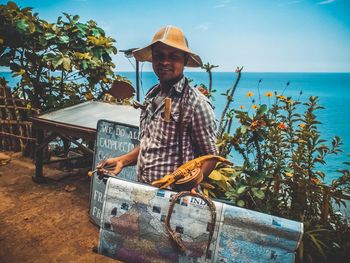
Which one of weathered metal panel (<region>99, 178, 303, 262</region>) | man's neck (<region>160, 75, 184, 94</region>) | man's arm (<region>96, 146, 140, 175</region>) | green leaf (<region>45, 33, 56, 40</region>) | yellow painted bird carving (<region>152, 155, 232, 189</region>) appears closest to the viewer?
weathered metal panel (<region>99, 178, 303, 262</region>)

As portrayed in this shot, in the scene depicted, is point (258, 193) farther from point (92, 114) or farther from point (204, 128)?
point (92, 114)

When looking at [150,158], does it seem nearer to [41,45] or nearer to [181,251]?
[181,251]

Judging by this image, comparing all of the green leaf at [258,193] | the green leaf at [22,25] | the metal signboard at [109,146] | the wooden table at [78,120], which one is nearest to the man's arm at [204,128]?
the green leaf at [258,193]

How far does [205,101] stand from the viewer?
1.55 meters

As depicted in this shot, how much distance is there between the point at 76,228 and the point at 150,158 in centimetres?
227

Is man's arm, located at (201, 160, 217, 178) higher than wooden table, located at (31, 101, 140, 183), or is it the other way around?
man's arm, located at (201, 160, 217, 178)

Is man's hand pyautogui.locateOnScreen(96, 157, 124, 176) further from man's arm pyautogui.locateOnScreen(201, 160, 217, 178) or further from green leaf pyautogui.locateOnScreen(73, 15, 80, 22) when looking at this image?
green leaf pyautogui.locateOnScreen(73, 15, 80, 22)

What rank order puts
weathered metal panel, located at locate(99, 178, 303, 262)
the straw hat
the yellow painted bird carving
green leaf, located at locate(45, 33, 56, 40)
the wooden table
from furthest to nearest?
green leaf, located at locate(45, 33, 56, 40) → the wooden table → the straw hat → the yellow painted bird carving → weathered metal panel, located at locate(99, 178, 303, 262)

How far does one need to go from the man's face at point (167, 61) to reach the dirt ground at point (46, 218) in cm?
223

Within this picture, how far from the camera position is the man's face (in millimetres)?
1639

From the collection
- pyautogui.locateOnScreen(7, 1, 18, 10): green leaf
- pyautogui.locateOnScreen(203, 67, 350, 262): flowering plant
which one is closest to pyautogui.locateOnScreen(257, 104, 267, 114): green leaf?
pyautogui.locateOnScreen(203, 67, 350, 262): flowering plant

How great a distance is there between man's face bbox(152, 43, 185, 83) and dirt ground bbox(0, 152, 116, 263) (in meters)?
2.23

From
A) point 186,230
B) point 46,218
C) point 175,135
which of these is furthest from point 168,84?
point 46,218

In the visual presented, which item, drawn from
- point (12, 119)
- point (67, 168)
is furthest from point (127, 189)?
point (12, 119)
